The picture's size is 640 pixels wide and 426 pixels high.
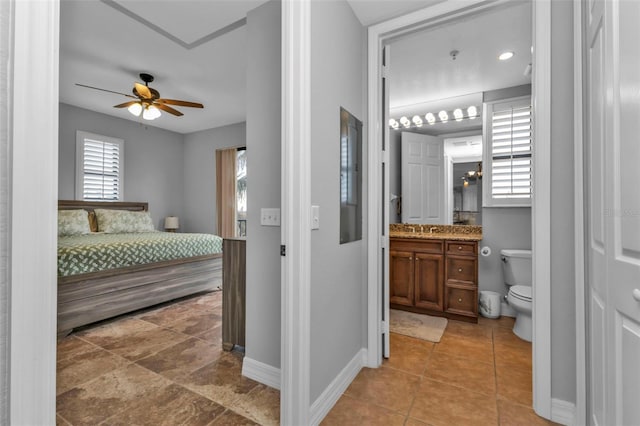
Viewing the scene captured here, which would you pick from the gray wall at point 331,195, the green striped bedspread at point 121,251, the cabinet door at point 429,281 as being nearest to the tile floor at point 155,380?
the gray wall at point 331,195

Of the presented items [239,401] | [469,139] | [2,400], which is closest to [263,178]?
[239,401]

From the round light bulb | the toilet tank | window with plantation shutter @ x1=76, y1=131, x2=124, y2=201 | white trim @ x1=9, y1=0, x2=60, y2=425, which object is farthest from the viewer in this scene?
window with plantation shutter @ x1=76, y1=131, x2=124, y2=201

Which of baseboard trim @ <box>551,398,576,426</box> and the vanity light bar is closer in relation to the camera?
baseboard trim @ <box>551,398,576,426</box>

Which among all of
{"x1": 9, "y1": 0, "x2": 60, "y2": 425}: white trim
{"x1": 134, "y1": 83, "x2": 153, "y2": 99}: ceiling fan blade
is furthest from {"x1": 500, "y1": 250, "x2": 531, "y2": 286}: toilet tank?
{"x1": 134, "y1": 83, "x2": 153, "y2": 99}: ceiling fan blade

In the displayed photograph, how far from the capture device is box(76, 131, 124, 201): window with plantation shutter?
4719 millimetres

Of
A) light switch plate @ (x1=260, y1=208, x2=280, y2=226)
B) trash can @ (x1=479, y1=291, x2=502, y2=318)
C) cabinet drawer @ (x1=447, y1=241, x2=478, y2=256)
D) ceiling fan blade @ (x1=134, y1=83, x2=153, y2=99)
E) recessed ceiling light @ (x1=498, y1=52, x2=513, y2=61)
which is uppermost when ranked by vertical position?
recessed ceiling light @ (x1=498, y1=52, x2=513, y2=61)

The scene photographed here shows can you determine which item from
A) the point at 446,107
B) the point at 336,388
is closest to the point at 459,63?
the point at 446,107

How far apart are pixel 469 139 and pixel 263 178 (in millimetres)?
2607

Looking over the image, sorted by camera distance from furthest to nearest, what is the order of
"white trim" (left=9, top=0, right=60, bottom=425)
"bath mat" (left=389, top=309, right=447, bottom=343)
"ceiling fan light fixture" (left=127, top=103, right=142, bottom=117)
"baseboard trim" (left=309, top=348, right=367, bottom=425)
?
1. "ceiling fan light fixture" (left=127, top=103, right=142, bottom=117)
2. "bath mat" (left=389, top=309, right=447, bottom=343)
3. "baseboard trim" (left=309, top=348, right=367, bottom=425)
4. "white trim" (left=9, top=0, right=60, bottom=425)

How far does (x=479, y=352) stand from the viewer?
241 cm

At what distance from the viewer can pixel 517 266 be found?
118 inches

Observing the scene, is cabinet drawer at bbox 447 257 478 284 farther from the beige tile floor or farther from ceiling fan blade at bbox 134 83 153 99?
ceiling fan blade at bbox 134 83 153 99

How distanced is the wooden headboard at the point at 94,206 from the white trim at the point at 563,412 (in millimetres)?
5669

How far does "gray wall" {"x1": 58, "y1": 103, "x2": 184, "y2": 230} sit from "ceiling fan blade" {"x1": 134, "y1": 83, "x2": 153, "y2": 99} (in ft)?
7.36
